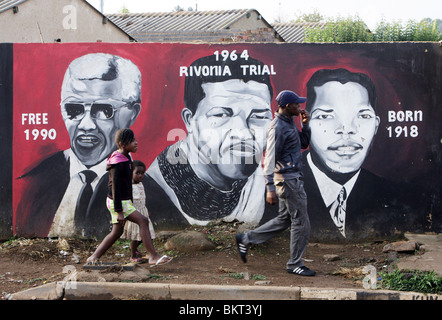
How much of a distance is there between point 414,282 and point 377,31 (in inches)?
498

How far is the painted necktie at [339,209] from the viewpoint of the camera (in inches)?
300

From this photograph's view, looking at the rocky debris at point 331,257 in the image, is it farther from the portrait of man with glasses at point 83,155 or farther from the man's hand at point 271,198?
the portrait of man with glasses at point 83,155

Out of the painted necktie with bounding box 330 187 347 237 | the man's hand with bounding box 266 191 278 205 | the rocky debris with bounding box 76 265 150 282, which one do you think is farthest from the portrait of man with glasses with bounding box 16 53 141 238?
the painted necktie with bounding box 330 187 347 237

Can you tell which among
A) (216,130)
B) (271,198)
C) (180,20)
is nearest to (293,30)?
(180,20)

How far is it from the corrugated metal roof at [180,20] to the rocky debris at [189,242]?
15.7m

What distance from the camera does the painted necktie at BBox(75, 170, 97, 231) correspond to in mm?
7836

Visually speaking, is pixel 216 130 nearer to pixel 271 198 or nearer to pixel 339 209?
pixel 339 209

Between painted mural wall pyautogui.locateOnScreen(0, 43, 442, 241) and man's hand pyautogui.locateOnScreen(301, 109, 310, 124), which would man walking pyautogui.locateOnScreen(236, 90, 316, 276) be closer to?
man's hand pyautogui.locateOnScreen(301, 109, 310, 124)

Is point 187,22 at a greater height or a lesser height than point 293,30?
lesser

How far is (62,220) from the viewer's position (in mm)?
7855

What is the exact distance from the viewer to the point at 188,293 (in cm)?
545
